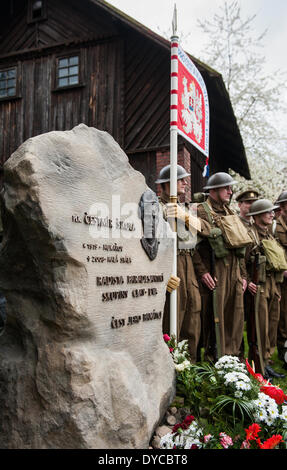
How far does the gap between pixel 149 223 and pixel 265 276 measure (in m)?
2.66

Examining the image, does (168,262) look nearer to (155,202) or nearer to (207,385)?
(155,202)

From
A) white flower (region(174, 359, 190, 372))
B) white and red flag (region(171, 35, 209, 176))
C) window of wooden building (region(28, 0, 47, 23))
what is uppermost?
window of wooden building (region(28, 0, 47, 23))

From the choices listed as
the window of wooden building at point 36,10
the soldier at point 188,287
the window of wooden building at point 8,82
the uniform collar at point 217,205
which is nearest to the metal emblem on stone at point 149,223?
the soldier at point 188,287

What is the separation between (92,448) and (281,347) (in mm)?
4437

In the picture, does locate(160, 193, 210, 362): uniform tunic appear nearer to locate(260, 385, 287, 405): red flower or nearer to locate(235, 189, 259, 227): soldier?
locate(260, 385, 287, 405): red flower

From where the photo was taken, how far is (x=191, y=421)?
278 cm

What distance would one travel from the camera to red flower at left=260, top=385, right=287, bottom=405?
2969 mm

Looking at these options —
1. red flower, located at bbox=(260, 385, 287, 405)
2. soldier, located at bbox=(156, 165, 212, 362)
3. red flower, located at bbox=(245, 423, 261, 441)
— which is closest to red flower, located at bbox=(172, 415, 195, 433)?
red flower, located at bbox=(245, 423, 261, 441)

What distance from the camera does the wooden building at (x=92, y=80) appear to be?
28.6 feet

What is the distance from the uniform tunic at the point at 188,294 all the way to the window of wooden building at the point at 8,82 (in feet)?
25.0

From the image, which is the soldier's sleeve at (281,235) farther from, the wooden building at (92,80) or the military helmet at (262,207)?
the wooden building at (92,80)

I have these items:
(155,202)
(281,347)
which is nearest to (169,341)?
(155,202)

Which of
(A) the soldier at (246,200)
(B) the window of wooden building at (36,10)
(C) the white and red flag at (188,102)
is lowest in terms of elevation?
(A) the soldier at (246,200)

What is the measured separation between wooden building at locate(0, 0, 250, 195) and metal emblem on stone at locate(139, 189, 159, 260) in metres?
5.20
